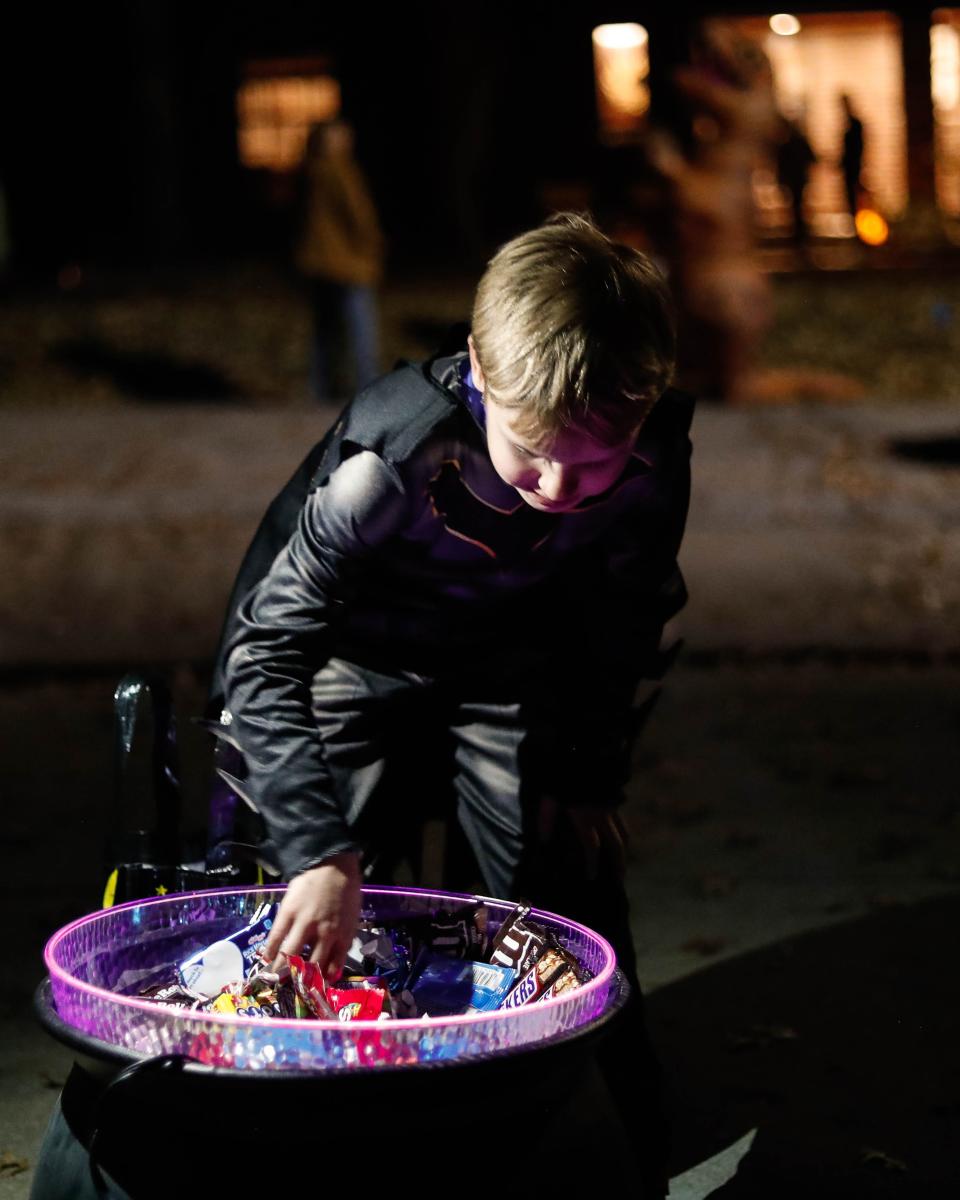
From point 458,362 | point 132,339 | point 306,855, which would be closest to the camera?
point 306,855

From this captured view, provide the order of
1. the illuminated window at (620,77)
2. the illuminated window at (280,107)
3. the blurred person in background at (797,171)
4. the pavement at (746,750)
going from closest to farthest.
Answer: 1. the pavement at (746,750)
2. the blurred person in background at (797,171)
3. the illuminated window at (620,77)
4. the illuminated window at (280,107)

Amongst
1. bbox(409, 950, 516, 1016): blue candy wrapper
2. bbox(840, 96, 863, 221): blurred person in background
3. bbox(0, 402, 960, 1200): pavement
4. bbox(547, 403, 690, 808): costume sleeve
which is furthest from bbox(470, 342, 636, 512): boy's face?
bbox(840, 96, 863, 221): blurred person in background

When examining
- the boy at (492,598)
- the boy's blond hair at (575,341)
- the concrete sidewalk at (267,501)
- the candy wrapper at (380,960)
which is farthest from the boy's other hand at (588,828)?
the concrete sidewalk at (267,501)

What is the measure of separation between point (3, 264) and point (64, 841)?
16.9 metres

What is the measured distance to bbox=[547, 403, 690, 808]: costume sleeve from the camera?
289cm

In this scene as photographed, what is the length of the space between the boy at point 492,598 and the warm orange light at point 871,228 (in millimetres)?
19513

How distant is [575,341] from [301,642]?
602 millimetres

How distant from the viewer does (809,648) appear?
7797mm

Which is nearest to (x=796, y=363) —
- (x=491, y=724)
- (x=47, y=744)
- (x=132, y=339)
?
(x=132, y=339)

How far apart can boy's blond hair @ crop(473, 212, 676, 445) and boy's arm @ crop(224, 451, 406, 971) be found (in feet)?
0.96

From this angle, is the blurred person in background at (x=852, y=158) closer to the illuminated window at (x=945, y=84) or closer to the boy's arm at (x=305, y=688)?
the illuminated window at (x=945, y=84)

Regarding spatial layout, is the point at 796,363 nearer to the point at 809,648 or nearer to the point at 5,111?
the point at 809,648

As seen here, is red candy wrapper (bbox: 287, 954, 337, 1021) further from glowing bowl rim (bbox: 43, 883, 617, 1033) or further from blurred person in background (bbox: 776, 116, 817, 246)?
blurred person in background (bbox: 776, 116, 817, 246)

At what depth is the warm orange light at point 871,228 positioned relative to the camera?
851 inches
